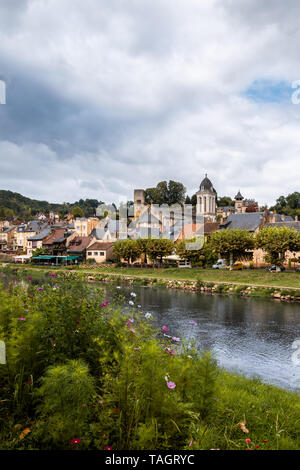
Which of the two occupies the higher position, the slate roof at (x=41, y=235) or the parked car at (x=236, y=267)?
the slate roof at (x=41, y=235)

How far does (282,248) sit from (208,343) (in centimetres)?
3359

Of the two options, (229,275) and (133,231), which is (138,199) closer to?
(133,231)

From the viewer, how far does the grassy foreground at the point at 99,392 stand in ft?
15.0

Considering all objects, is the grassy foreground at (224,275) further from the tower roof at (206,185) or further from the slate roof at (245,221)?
the tower roof at (206,185)

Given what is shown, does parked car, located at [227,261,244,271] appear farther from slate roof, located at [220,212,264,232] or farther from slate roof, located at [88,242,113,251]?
slate roof, located at [88,242,113,251]

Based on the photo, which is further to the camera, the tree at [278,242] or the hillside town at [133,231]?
the hillside town at [133,231]

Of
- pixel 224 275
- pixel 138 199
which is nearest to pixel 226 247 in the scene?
pixel 224 275

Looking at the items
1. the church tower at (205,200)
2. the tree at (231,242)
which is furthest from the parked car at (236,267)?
the church tower at (205,200)

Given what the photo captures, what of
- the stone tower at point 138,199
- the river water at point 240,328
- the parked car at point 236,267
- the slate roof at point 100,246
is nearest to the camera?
the river water at point 240,328

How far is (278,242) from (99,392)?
4482 cm

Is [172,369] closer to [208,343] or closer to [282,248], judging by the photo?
[208,343]

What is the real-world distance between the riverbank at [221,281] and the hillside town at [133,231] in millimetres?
8713
